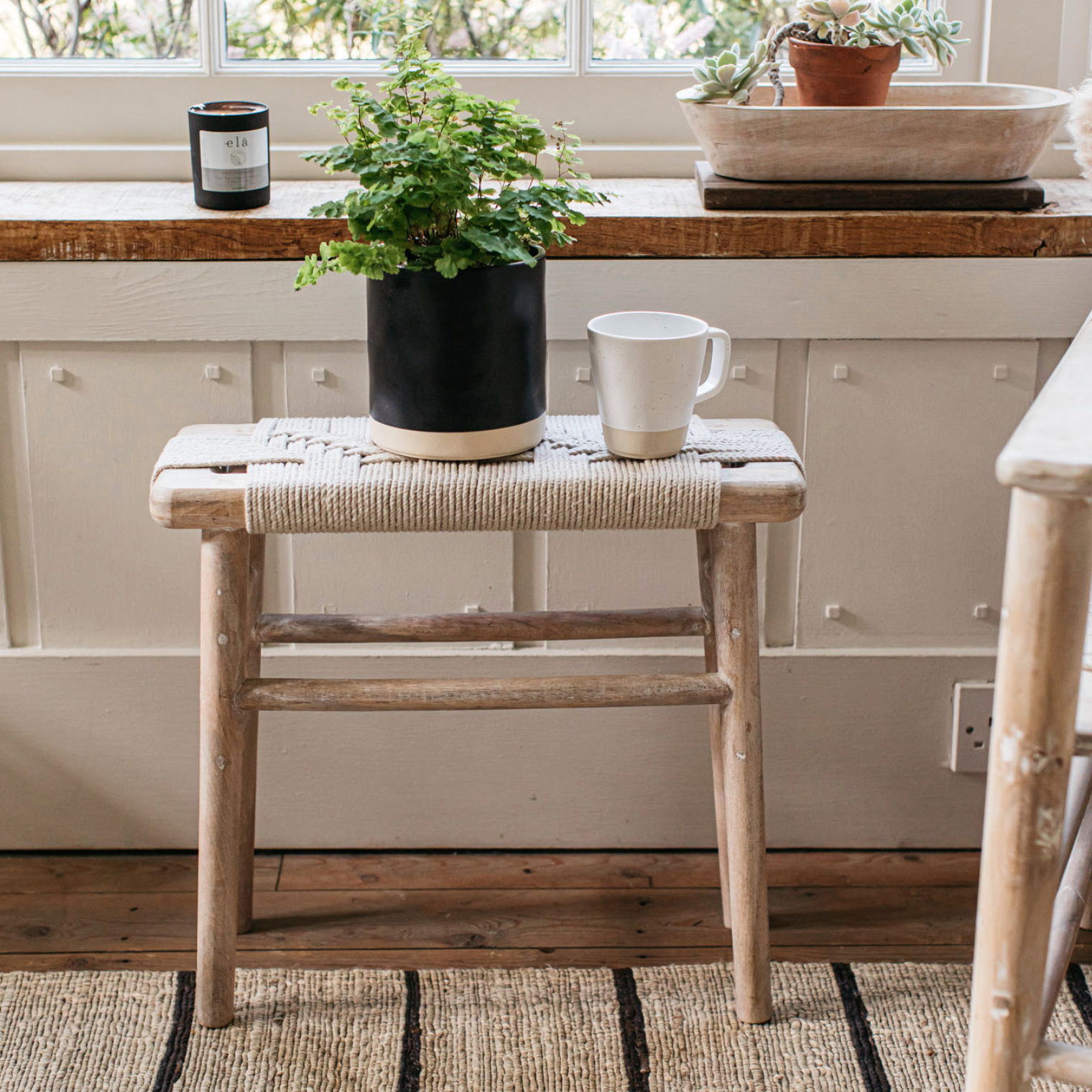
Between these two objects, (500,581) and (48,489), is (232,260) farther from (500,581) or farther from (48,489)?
(500,581)

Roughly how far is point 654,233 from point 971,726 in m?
0.67

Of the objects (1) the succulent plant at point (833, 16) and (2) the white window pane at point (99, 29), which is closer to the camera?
(1) the succulent plant at point (833, 16)

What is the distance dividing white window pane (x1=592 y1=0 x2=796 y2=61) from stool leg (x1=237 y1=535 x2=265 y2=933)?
0.67 meters

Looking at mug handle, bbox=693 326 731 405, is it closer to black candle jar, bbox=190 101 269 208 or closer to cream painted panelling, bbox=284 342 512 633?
cream painted panelling, bbox=284 342 512 633

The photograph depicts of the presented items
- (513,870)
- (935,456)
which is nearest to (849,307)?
Answer: (935,456)

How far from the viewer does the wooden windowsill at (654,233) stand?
4.30 ft

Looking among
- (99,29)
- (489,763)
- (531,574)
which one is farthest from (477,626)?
(99,29)

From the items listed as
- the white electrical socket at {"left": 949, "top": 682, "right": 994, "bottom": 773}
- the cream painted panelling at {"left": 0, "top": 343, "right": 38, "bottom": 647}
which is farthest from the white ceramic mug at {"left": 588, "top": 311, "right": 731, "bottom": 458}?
the cream painted panelling at {"left": 0, "top": 343, "right": 38, "bottom": 647}

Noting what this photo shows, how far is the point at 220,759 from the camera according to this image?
1.19 meters

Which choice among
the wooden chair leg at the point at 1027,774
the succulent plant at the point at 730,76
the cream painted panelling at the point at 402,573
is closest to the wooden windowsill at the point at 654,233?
the succulent plant at the point at 730,76

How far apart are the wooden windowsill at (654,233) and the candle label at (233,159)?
0.10ft

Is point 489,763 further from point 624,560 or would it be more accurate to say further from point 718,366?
A: point 718,366

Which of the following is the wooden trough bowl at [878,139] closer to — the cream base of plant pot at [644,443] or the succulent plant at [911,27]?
the succulent plant at [911,27]

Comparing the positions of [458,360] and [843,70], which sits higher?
[843,70]
